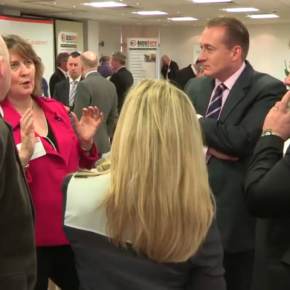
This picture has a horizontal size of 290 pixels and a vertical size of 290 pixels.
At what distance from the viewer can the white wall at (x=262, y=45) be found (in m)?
16.8

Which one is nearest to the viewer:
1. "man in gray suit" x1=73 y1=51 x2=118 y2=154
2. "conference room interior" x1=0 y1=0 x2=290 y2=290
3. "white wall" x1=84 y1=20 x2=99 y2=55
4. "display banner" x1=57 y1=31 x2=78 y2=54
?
"man in gray suit" x1=73 y1=51 x2=118 y2=154

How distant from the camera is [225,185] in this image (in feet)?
7.14

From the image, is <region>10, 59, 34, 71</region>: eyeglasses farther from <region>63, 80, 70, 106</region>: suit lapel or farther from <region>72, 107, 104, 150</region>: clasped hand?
<region>63, 80, 70, 106</region>: suit lapel

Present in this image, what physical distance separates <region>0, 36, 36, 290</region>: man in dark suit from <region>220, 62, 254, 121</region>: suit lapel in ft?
4.13

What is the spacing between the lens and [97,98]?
16.4ft

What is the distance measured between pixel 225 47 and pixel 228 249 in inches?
39.2

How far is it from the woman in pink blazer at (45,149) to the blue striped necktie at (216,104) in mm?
585

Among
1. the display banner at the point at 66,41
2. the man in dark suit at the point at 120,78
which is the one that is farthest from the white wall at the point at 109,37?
the man in dark suit at the point at 120,78

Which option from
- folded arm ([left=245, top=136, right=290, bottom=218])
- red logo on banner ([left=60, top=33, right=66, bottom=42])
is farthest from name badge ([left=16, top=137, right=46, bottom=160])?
red logo on banner ([left=60, top=33, right=66, bottom=42])

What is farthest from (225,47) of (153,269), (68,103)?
(68,103)

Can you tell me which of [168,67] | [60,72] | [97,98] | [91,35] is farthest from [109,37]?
[97,98]

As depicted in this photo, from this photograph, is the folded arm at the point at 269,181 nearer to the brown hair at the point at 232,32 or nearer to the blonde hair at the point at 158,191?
the blonde hair at the point at 158,191

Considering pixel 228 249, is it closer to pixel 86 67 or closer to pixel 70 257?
pixel 70 257

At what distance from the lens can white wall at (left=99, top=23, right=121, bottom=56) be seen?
16.5 metres
